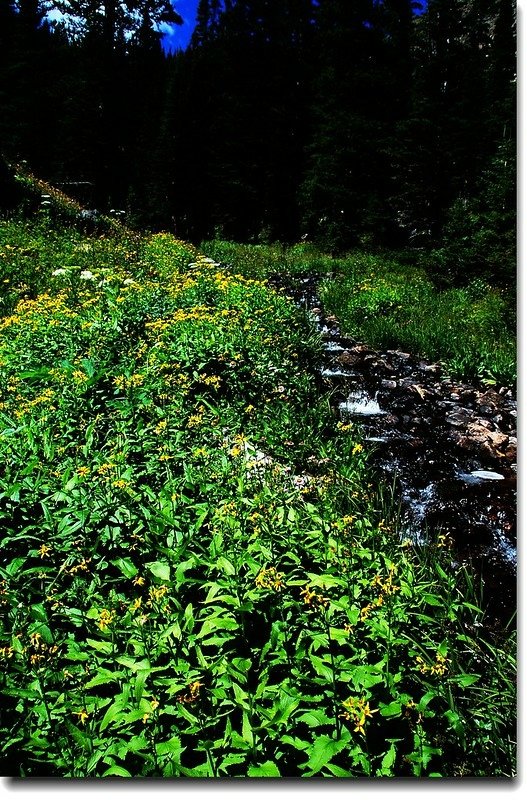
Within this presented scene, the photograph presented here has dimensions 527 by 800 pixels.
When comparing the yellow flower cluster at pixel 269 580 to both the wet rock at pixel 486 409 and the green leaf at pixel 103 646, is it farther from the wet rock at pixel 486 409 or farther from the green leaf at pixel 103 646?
the wet rock at pixel 486 409

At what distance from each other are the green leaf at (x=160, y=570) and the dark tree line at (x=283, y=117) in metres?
3.96

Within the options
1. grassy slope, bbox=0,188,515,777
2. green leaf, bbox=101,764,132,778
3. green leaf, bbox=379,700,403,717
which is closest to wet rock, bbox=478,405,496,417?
grassy slope, bbox=0,188,515,777

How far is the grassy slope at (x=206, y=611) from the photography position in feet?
5.49

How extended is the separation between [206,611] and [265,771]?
2.19 ft

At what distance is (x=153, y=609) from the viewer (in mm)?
2148

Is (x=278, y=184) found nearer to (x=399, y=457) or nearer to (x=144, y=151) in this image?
(x=144, y=151)

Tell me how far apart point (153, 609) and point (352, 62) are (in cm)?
1815

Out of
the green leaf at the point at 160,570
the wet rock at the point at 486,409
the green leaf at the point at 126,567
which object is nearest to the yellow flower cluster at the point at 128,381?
the green leaf at the point at 126,567

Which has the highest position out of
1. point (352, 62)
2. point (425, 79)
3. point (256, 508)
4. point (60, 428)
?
point (352, 62)

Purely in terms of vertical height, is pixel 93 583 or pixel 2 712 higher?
pixel 93 583

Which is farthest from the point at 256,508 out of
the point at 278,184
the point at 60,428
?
the point at 278,184

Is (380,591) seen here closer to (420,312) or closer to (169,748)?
(169,748)

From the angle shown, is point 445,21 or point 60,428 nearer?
point 60,428

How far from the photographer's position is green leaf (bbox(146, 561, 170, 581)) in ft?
7.10
